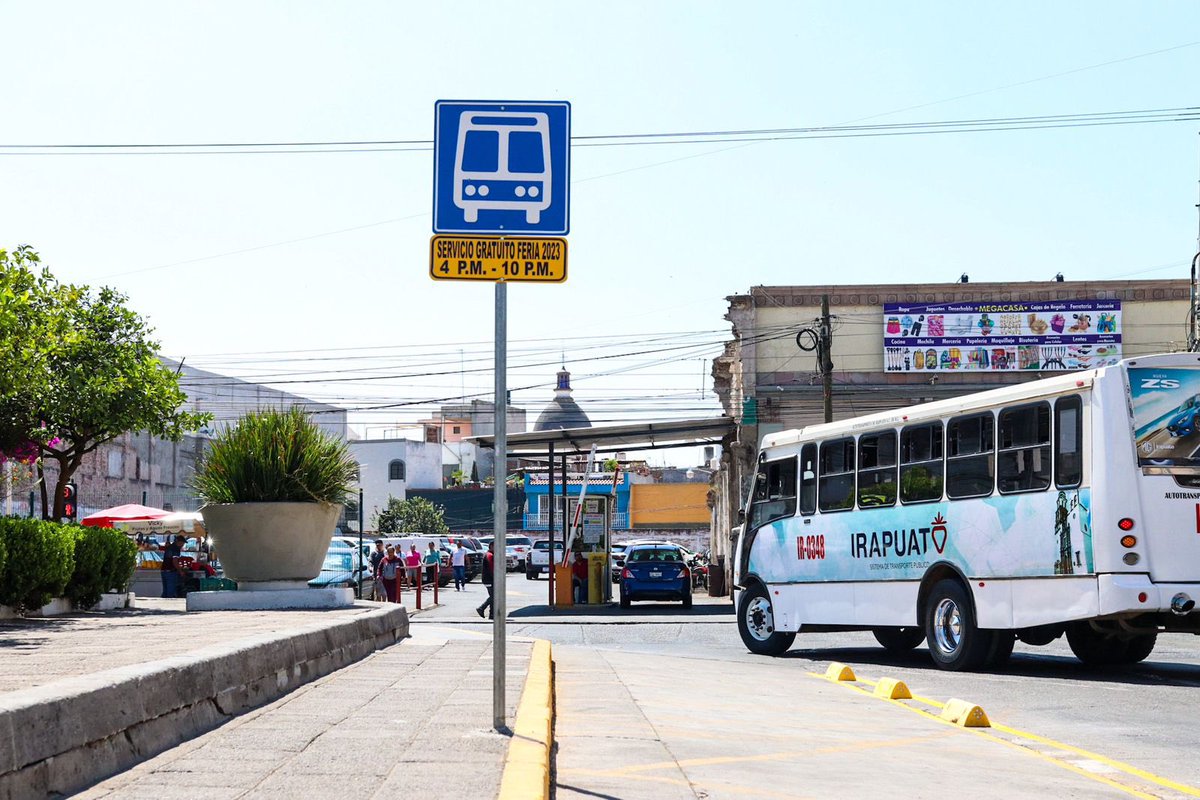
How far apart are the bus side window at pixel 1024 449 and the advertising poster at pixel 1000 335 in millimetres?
32933

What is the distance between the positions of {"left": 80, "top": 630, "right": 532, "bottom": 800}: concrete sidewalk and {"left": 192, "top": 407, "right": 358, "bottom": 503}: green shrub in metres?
6.32

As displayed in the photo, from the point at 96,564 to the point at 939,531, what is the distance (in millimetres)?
10870

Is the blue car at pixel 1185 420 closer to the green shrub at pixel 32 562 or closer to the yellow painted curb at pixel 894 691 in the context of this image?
the yellow painted curb at pixel 894 691

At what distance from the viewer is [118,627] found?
13.7 metres

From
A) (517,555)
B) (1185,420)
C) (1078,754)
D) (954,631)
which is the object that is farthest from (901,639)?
(517,555)

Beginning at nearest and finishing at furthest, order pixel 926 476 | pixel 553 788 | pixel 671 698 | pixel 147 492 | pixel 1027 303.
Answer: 1. pixel 553 788
2. pixel 671 698
3. pixel 926 476
4. pixel 1027 303
5. pixel 147 492

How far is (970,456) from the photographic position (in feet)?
50.2

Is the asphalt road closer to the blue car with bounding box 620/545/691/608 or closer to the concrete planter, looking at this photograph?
the concrete planter

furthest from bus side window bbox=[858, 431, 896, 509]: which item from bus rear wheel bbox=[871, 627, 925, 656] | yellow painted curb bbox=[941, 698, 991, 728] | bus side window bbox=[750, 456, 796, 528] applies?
yellow painted curb bbox=[941, 698, 991, 728]

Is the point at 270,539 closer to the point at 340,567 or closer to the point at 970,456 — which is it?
the point at 970,456

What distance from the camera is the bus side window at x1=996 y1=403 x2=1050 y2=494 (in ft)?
46.8

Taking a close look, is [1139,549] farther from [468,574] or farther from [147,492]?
[147,492]

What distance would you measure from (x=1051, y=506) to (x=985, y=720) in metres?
4.27

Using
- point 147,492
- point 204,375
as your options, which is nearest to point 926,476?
point 147,492
